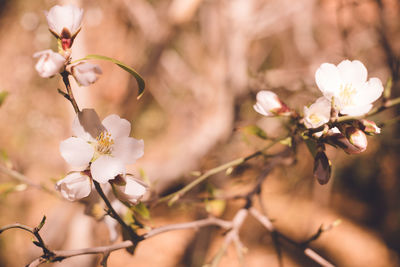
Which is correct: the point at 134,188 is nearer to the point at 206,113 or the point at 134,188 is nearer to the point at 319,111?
the point at 319,111

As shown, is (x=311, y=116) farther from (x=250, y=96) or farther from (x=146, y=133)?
(x=146, y=133)

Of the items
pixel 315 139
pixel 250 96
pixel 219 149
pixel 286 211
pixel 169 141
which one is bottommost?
pixel 286 211

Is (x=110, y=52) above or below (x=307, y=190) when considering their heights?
above

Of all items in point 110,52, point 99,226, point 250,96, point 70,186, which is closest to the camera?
point 70,186

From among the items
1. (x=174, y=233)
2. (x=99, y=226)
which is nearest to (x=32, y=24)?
(x=174, y=233)

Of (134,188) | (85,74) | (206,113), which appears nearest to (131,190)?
(134,188)

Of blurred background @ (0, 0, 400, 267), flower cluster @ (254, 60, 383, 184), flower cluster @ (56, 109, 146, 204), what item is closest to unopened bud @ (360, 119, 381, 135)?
flower cluster @ (254, 60, 383, 184)

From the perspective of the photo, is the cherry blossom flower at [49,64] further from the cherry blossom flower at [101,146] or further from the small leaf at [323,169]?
the small leaf at [323,169]

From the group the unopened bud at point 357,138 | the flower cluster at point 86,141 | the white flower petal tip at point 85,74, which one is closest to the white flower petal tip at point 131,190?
the flower cluster at point 86,141
